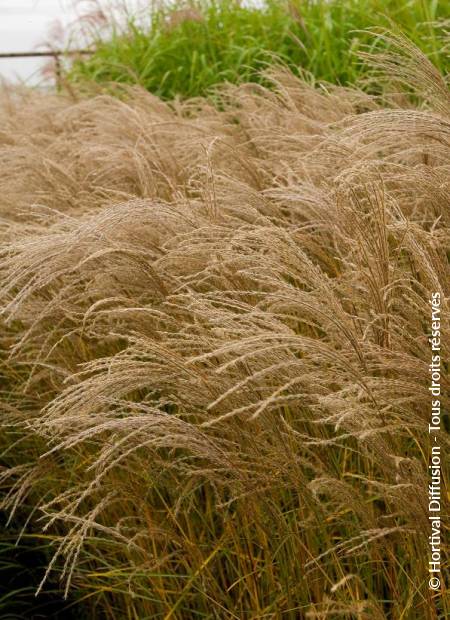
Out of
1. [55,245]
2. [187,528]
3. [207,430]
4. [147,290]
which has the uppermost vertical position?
[55,245]

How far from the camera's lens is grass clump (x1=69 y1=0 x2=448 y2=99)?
5184 mm

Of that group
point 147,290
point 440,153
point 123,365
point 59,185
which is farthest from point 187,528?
point 59,185

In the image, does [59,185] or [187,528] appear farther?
[59,185]

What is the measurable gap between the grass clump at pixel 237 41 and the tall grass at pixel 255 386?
234 centimetres

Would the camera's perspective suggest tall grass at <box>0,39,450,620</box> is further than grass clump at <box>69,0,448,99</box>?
No

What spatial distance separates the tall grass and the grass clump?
92.1 inches

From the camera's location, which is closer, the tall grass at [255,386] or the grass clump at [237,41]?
the tall grass at [255,386]

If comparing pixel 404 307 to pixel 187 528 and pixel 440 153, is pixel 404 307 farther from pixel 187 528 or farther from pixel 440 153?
pixel 187 528

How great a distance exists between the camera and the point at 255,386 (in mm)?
1729

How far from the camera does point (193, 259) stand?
206cm

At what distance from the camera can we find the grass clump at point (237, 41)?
5.18m

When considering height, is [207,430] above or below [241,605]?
above

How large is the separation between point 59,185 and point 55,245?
1270 millimetres

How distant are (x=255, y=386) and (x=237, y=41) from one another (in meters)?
4.56
